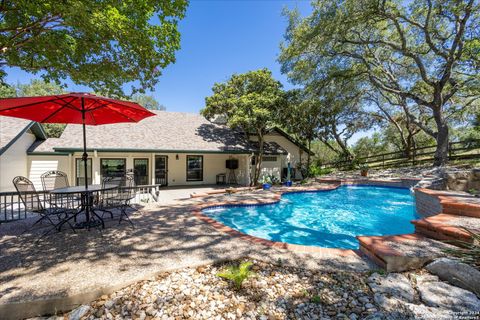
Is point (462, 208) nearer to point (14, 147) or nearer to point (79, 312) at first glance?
point (79, 312)

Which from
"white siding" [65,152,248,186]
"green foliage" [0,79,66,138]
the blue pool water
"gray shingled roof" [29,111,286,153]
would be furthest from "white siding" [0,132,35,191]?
"green foliage" [0,79,66,138]

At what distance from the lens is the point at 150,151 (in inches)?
438

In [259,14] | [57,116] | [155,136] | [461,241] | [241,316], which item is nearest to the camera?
[241,316]

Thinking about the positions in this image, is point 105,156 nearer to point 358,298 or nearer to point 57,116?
point 57,116

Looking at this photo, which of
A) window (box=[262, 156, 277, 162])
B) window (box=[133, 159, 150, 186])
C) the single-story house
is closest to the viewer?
the single-story house

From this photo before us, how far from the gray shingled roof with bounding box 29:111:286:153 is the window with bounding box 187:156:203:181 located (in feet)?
4.81

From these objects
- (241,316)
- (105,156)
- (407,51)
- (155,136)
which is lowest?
(241,316)

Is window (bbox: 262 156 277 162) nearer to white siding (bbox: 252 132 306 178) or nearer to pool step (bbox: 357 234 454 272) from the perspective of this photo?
white siding (bbox: 252 132 306 178)

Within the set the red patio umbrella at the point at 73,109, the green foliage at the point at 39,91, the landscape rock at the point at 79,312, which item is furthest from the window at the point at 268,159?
the green foliage at the point at 39,91

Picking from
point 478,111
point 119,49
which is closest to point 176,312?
point 119,49

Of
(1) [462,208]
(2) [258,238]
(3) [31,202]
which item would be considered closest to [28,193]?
(3) [31,202]

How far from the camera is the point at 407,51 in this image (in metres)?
12.7

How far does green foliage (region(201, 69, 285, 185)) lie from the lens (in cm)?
1235

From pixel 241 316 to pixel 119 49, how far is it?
283 inches
